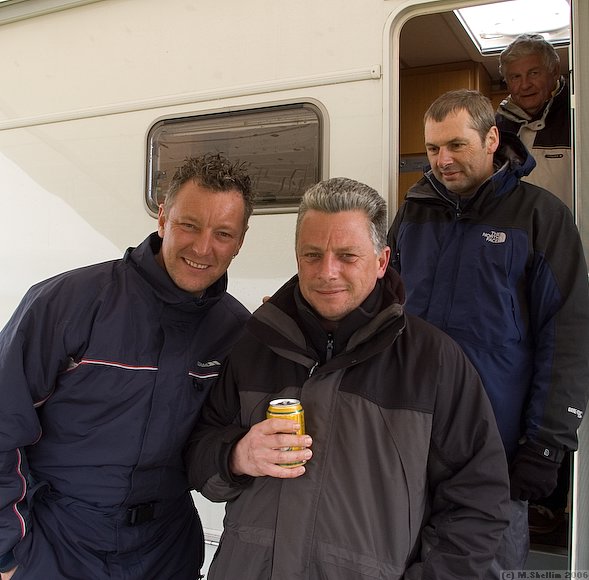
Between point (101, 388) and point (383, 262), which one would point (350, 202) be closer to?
point (383, 262)

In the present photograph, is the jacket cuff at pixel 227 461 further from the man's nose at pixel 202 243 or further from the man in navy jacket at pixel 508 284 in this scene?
the man in navy jacket at pixel 508 284

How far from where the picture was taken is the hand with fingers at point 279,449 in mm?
1522

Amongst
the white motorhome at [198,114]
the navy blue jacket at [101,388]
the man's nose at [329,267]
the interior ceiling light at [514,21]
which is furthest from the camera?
the interior ceiling light at [514,21]

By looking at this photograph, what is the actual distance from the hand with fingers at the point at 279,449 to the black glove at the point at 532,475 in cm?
74

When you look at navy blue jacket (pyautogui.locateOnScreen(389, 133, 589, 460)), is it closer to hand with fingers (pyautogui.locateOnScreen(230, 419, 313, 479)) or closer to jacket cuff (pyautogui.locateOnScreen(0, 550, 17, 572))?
hand with fingers (pyautogui.locateOnScreen(230, 419, 313, 479))

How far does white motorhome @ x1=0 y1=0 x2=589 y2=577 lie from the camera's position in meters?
2.50

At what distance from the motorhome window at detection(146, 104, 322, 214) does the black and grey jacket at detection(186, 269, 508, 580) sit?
1106mm

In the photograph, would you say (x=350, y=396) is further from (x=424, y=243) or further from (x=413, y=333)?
(x=424, y=243)

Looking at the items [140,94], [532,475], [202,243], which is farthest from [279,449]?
[140,94]

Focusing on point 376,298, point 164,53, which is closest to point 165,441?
point 376,298

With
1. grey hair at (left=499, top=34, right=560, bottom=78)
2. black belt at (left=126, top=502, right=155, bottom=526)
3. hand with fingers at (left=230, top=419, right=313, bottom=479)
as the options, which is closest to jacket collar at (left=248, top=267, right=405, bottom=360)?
hand with fingers at (left=230, top=419, right=313, bottom=479)

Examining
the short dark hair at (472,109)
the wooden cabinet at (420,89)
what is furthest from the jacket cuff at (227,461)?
the wooden cabinet at (420,89)

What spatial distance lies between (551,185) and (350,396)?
1.75 m

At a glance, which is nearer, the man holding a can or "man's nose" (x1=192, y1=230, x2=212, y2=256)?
the man holding a can
